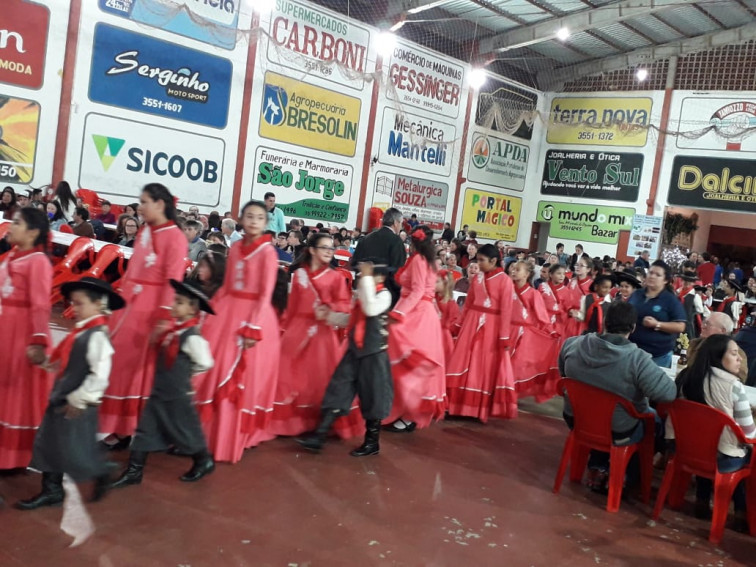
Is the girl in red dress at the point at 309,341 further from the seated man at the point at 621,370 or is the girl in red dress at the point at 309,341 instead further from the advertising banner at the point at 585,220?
the advertising banner at the point at 585,220

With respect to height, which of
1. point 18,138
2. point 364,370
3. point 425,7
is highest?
point 425,7

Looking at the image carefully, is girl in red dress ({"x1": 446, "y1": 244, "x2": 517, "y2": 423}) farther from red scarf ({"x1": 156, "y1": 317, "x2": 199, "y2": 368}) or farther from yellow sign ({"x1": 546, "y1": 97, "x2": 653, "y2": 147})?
yellow sign ({"x1": 546, "y1": 97, "x2": 653, "y2": 147})

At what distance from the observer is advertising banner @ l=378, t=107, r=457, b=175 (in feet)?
56.1

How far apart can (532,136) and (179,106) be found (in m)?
11.3

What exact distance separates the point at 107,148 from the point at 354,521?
1034 cm

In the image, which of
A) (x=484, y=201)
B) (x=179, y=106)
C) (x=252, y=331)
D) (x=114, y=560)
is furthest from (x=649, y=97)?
(x=114, y=560)

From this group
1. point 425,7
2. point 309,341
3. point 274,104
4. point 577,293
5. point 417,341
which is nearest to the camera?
point 309,341

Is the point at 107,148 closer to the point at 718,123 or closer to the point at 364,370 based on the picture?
the point at 364,370

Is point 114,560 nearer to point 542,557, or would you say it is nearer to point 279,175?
point 542,557

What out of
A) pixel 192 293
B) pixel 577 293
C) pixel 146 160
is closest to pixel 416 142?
pixel 146 160

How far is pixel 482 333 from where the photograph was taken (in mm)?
5914

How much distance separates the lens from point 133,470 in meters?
3.71

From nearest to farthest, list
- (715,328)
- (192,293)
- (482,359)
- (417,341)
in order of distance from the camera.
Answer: (192,293) → (715,328) → (417,341) → (482,359)

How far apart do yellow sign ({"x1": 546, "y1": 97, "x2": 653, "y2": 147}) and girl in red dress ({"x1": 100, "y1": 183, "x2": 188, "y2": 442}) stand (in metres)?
17.5
